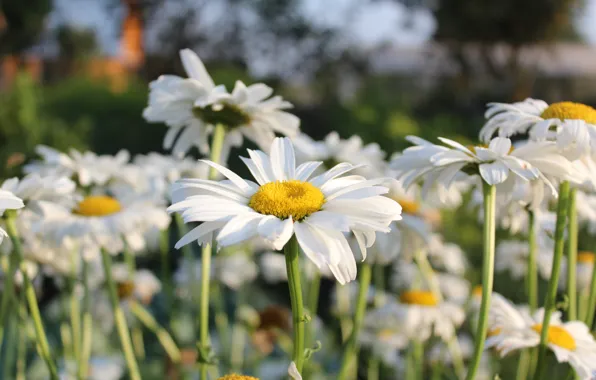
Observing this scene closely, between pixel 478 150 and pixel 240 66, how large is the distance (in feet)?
40.4

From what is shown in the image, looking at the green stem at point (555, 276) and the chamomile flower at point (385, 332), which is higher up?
the green stem at point (555, 276)

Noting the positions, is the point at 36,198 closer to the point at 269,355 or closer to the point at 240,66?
the point at 269,355

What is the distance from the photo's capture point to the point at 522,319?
1099 mm

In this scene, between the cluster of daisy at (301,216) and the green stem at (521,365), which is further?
the green stem at (521,365)

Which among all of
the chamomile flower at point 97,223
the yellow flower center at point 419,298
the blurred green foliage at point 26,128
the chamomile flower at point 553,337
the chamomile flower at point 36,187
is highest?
the chamomile flower at point 36,187

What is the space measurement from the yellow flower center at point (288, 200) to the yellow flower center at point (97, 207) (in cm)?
55

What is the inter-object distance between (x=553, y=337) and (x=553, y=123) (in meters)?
0.34

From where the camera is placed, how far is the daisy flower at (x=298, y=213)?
67 cm

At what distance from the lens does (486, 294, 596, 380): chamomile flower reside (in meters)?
0.95

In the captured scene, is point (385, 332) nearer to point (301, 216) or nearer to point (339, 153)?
→ point (339, 153)

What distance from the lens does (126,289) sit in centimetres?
178

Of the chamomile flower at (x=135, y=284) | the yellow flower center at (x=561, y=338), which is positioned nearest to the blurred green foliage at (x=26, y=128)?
the chamomile flower at (x=135, y=284)

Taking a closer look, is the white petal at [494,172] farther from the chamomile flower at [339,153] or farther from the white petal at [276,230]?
the chamomile flower at [339,153]

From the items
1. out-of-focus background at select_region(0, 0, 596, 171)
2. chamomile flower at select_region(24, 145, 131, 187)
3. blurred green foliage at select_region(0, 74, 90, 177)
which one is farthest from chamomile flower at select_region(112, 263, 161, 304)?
out-of-focus background at select_region(0, 0, 596, 171)
